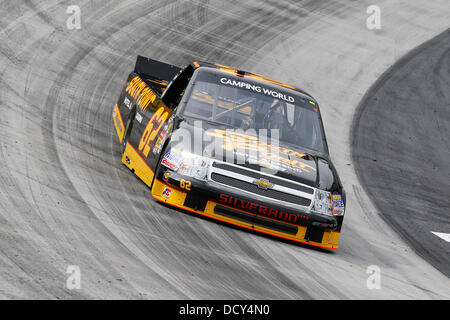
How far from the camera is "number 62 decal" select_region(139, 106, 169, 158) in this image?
27.4 feet

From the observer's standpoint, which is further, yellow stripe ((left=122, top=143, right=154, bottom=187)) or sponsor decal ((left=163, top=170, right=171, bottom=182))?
yellow stripe ((left=122, top=143, right=154, bottom=187))

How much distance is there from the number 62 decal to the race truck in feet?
0.05

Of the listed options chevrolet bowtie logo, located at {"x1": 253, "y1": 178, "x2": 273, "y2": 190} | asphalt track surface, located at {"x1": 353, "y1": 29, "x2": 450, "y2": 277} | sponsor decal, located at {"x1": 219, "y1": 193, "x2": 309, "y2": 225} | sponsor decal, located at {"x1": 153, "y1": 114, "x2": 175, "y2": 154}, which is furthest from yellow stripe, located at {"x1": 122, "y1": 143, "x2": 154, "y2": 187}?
asphalt track surface, located at {"x1": 353, "y1": 29, "x2": 450, "y2": 277}

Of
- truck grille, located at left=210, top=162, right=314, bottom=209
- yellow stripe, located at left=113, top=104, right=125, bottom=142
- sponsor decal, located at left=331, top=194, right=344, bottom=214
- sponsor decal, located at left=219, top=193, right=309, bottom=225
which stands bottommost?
yellow stripe, located at left=113, top=104, right=125, bottom=142

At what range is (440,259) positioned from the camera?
8.34 meters

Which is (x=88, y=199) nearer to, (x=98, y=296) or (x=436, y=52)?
(x=98, y=296)

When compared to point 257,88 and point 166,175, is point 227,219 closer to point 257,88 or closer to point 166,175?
point 166,175

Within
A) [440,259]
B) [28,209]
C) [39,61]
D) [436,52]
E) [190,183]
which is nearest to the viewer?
[28,209]

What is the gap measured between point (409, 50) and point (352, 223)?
10.3 m

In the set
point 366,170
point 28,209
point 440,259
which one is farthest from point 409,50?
point 28,209

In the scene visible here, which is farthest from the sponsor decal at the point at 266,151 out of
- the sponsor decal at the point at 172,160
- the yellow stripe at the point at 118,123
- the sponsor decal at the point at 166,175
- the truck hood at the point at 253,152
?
the yellow stripe at the point at 118,123

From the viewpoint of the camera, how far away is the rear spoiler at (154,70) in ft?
34.6

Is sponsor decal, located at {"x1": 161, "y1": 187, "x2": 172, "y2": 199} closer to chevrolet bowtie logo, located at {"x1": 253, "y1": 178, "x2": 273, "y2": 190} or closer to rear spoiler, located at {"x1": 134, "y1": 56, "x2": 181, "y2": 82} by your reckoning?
chevrolet bowtie logo, located at {"x1": 253, "y1": 178, "x2": 273, "y2": 190}

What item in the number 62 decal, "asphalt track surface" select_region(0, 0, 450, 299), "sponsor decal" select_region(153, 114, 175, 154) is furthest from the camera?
the number 62 decal
